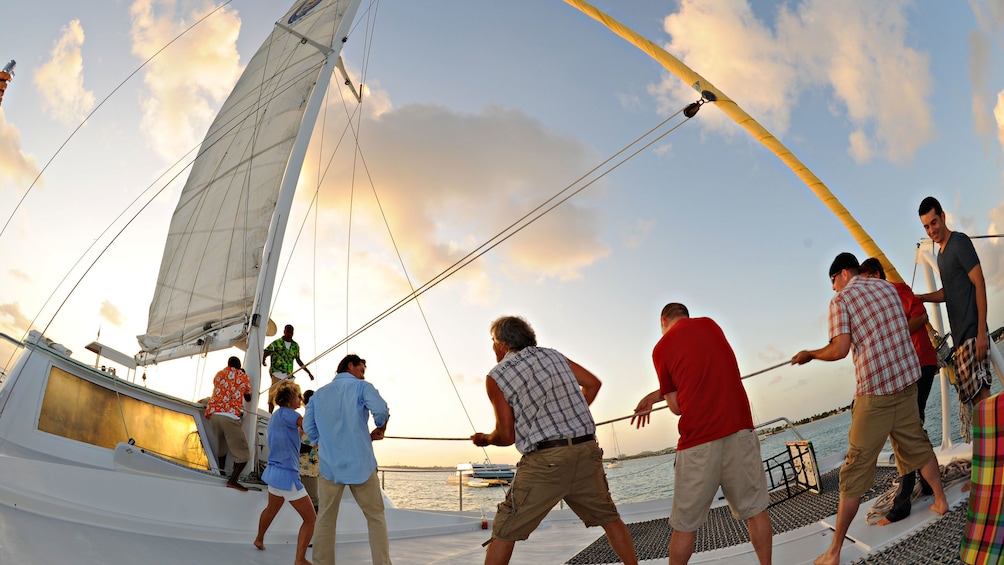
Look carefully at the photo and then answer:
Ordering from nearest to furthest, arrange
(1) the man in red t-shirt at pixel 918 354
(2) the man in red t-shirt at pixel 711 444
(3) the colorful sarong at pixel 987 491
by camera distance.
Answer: (3) the colorful sarong at pixel 987 491 → (2) the man in red t-shirt at pixel 711 444 → (1) the man in red t-shirt at pixel 918 354

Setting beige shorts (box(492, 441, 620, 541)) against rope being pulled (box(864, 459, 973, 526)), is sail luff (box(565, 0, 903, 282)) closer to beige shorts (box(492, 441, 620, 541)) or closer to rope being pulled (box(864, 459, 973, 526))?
rope being pulled (box(864, 459, 973, 526))

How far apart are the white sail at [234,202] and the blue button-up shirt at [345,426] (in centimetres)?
371

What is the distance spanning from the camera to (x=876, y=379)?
3309mm

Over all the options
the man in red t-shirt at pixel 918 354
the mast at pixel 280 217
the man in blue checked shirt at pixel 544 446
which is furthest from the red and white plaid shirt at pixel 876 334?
the mast at pixel 280 217

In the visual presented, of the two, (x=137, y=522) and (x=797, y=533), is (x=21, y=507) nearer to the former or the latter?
(x=137, y=522)

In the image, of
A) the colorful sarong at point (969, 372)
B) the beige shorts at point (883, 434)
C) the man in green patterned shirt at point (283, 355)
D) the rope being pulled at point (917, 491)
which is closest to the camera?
the beige shorts at point (883, 434)

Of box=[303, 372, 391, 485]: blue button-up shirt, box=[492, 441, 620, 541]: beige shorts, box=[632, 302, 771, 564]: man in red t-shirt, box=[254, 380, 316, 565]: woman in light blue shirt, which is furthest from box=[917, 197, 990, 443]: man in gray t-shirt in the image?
box=[254, 380, 316, 565]: woman in light blue shirt

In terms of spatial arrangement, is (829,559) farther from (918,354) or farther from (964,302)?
(964,302)

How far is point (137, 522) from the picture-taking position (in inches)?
170

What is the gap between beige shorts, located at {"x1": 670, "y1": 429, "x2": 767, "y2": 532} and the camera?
295 centimetres

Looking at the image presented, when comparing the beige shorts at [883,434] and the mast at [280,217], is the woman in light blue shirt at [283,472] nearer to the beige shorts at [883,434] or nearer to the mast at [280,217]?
the mast at [280,217]

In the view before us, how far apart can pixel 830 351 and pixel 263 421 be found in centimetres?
689

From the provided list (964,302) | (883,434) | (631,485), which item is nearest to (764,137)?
(964,302)

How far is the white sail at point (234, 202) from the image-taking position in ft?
26.2
